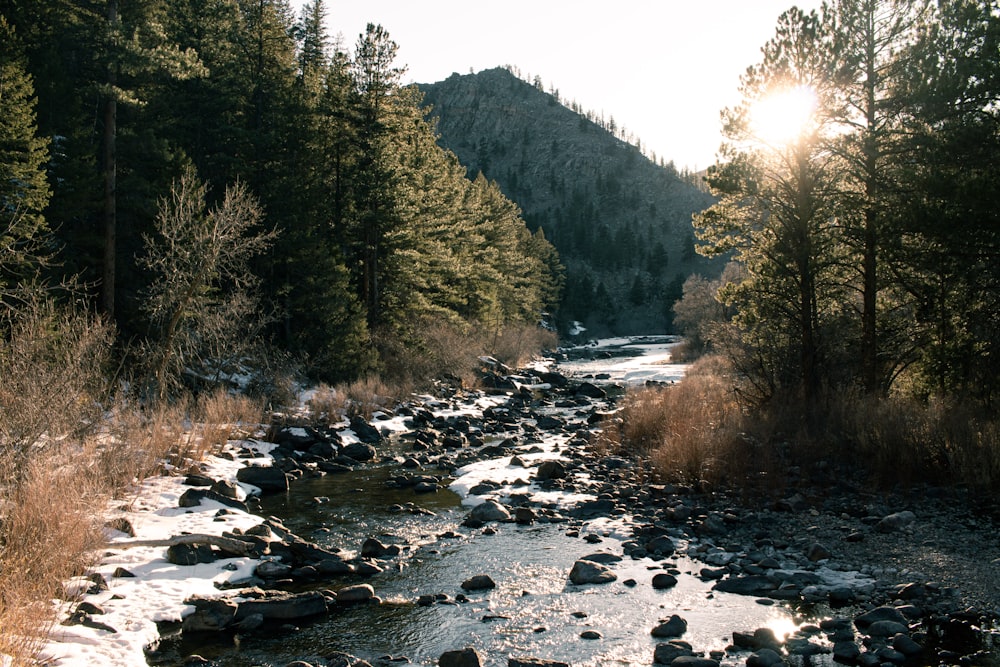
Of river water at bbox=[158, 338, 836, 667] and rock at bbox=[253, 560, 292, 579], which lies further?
rock at bbox=[253, 560, 292, 579]

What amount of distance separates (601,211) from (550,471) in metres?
151

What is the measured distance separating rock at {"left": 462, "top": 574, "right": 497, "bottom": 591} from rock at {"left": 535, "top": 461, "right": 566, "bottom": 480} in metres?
6.05

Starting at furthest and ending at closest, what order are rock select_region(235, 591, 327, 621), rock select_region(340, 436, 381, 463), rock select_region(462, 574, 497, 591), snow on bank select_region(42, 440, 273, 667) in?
1. rock select_region(340, 436, 381, 463)
2. rock select_region(462, 574, 497, 591)
3. rock select_region(235, 591, 327, 621)
4. snow on bank select_region(42, 440, 273, 667)

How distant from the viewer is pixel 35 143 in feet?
54.1

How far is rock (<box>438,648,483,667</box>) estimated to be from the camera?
6660mm

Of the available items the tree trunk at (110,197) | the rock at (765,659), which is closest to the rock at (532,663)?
the rock at (765,659)

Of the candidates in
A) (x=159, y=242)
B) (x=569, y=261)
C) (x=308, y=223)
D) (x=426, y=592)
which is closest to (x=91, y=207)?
(x=159, y=242)

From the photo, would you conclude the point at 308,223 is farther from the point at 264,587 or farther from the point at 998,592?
the point at 998,592

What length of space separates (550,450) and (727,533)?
27.1 feet

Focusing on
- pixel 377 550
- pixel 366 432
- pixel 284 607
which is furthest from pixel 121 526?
pixel 366 432

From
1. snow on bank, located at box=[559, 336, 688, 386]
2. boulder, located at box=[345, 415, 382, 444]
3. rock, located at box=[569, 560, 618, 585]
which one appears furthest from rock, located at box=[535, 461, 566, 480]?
snow on bank, located at box=[559, 336, 688, 386]

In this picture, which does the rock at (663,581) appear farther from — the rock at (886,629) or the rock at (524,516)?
the rock at (524,516)

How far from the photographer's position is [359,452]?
17.6 m

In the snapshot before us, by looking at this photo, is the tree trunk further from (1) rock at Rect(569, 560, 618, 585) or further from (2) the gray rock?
(1) rock at Rect(569, 560, 618, 585)
